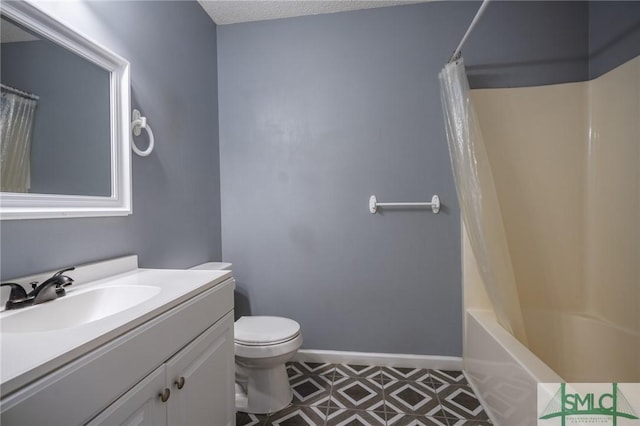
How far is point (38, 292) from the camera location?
0.81 meters

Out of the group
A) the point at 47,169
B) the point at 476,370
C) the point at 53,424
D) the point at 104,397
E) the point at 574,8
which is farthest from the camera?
the point at 574,8

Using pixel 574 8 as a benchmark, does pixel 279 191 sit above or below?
below

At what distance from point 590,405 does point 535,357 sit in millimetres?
283

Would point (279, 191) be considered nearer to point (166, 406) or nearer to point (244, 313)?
point (244, 313)

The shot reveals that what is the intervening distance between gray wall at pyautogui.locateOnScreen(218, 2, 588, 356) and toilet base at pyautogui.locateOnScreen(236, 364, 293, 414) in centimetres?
46

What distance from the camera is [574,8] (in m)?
1.70

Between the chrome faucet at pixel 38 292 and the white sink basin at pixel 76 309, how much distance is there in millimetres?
19

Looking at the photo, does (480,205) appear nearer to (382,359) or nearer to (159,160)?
(382,359)

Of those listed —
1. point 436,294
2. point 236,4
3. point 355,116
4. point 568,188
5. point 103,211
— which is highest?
point 236,4

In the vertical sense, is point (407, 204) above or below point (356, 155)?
below

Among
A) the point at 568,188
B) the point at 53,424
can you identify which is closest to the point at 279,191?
the point at 53,424

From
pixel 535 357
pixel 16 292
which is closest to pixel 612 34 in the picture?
pixel 535 357

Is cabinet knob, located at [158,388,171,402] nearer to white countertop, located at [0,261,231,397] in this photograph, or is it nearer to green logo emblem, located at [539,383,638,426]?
white countertop, located at [0,261,231,397]

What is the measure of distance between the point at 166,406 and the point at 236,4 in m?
2.15
